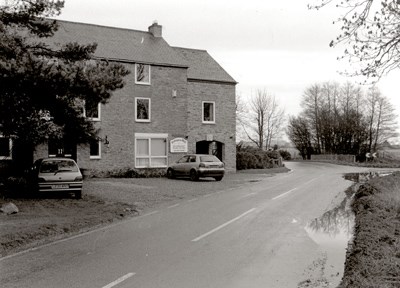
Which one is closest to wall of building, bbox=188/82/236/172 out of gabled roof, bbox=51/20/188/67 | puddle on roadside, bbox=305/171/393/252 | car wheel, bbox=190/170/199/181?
gabled roof, bbox=51/20/188/67

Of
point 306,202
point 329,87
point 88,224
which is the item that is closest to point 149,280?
point 88,224

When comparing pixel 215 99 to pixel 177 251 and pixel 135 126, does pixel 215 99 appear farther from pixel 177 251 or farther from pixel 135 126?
pixel 177 251

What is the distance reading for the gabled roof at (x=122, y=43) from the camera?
111 ft

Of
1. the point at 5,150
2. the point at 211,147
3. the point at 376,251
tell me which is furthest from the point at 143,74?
the point at 376,251

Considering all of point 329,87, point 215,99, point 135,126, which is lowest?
point 135,126

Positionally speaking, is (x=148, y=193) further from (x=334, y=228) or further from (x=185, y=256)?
(x=185, y=256)

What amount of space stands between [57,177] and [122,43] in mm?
19527

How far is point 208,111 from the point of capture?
3869 cm

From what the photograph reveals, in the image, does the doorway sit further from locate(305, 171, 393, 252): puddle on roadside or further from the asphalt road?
the asphalt road

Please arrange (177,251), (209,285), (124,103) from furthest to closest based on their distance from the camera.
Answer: (124,103) < (177,251) < (209,285)

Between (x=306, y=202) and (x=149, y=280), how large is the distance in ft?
37.3

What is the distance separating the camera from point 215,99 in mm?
38844

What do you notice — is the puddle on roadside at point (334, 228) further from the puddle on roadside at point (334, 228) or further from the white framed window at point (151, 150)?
the white framed window at point (151, 150)

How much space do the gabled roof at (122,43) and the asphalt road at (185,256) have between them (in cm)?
2164
